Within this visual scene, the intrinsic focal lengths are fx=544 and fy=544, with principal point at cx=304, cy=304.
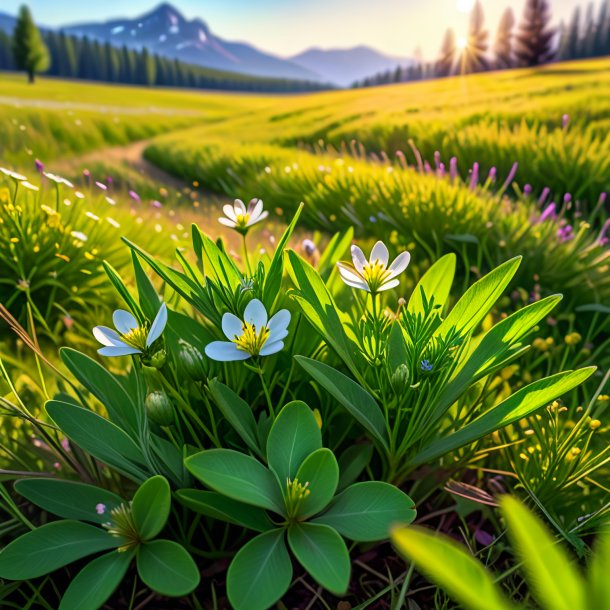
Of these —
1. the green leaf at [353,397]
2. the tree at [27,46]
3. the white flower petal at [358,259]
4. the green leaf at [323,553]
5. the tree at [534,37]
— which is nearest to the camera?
the green leaf at [323,553]

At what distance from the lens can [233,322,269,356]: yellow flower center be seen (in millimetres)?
979

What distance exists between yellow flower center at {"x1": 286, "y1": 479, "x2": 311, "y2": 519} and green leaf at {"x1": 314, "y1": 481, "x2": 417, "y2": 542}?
0.23 feet

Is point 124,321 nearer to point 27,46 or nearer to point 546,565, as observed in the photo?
point 546,565

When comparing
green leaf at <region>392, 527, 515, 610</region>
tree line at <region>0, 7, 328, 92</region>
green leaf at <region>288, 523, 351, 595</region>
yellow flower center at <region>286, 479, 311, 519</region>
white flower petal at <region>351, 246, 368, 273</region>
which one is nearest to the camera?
Result: green leaf at <region>392, 527, 515, 610</region>

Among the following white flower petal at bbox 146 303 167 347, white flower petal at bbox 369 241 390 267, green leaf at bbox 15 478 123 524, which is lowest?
green leaf at bbox 15 478 123 524

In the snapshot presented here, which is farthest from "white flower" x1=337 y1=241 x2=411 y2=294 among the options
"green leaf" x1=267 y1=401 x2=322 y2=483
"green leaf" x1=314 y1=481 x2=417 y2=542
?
"green leaf" x1=314 y1=481 x2=417 y2=542

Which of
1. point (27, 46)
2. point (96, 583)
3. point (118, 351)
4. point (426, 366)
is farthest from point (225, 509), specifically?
point (27, 46)

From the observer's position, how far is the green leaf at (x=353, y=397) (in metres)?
1.00

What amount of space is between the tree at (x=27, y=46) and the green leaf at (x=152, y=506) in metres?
30.6

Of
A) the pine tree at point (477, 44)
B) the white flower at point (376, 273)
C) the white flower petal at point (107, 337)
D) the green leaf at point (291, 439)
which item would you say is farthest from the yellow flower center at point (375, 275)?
the pine tree at point (477, 44)

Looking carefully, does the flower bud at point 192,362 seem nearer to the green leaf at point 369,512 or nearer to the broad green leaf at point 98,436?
the broad green leaf at point 98,436

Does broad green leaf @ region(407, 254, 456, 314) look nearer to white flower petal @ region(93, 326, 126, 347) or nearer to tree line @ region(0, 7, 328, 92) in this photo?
white flower petal @ region(93, 326, 126, 347)

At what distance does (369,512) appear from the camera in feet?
3.05

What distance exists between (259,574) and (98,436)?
1.33 ft
